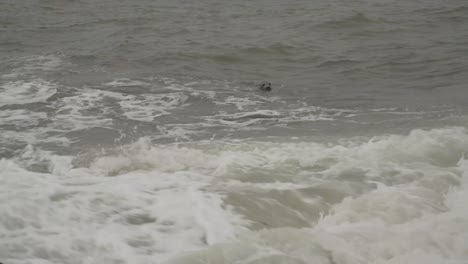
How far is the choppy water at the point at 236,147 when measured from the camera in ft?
11.8

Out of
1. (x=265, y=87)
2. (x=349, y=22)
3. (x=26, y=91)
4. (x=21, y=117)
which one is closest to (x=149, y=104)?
(x=21, y=117)

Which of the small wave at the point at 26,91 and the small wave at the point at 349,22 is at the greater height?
the small wave at the point at 349,22

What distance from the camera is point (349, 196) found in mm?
4266

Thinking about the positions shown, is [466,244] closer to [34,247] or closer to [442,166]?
[442,166]

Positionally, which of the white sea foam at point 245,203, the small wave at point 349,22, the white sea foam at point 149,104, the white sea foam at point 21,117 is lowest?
the white sea foam at point 149,104

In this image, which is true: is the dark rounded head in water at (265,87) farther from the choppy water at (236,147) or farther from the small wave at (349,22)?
the small wave at (349,22)

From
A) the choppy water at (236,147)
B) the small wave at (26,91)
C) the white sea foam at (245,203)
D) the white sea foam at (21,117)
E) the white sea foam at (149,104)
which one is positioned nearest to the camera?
the white sea foam at (245,203)

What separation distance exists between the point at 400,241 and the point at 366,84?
16.9ft

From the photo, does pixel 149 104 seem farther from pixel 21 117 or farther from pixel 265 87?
pixel 265 87

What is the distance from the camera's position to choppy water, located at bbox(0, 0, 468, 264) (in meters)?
3.60

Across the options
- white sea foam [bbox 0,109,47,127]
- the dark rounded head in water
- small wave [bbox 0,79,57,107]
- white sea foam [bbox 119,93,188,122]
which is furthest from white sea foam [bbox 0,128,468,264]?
the dark rounded head in water

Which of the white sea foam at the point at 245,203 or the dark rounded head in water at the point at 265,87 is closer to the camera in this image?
the white sea foam at the point at 245,203

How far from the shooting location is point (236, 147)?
18.0ft

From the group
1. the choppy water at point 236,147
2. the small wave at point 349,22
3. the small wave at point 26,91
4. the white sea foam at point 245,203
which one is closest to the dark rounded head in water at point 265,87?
Result: the choppy water at point 236,147
